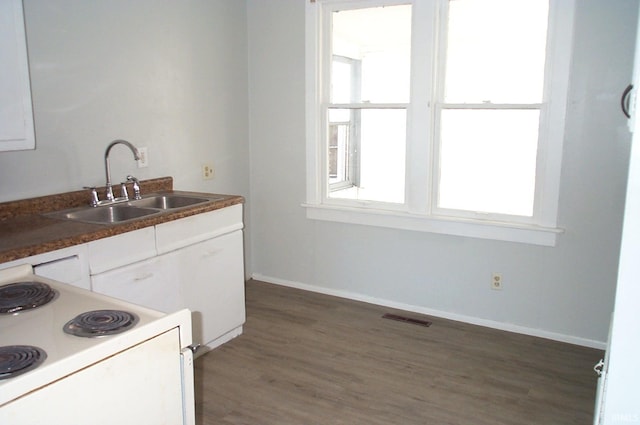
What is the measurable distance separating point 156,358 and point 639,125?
4.16 feet

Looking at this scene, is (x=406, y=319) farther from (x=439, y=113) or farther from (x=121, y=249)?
(x=121, y=249)

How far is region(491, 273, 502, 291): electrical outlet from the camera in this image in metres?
3.51

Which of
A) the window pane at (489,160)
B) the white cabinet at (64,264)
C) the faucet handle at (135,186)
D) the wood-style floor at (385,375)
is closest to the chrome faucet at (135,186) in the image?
the faucet handle at (135,186)

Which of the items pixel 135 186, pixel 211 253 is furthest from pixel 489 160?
pixel 135 186

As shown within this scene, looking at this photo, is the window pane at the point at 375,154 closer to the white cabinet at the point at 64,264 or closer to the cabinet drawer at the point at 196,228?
the cabinet drawer at the point at 196,228

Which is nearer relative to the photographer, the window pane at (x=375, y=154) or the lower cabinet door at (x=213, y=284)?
the lower cabinet door at (x=213, y=284)

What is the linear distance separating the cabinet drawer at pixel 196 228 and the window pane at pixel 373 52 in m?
1.33

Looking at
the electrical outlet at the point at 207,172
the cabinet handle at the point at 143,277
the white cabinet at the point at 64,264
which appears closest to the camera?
the white cabinet at the point at 64,264

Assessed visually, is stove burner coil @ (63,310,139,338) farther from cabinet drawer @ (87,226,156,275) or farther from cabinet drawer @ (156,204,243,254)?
cabinet drawer @ (156,204,243,254)

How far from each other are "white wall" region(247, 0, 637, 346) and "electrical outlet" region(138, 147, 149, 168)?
1.08 m

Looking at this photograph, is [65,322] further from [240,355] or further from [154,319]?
[240,355]

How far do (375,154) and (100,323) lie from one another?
9.11 ft

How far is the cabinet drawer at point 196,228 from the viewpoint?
2.76 m

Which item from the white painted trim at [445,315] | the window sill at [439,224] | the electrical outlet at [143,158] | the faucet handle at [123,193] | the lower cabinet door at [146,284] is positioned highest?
the electrical outlet at [143,158]
